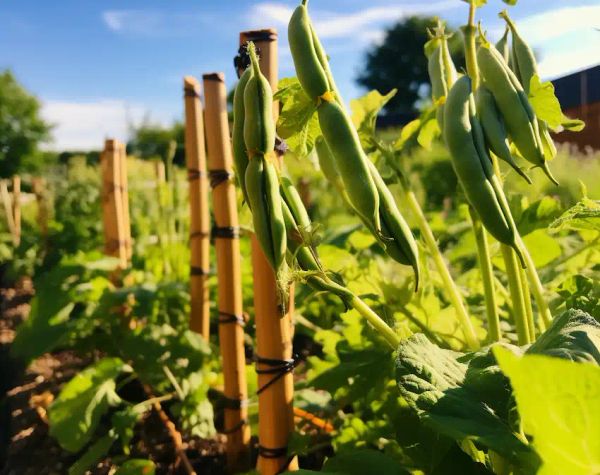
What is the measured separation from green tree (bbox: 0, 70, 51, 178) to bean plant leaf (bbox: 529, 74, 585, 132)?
3637 cm

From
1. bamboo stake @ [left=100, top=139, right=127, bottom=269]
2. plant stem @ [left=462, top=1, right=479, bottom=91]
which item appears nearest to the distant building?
bamboo stake @ [left=100, top=139, right=127, bottom=269]

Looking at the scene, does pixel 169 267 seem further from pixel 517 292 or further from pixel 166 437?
pixel 517 292

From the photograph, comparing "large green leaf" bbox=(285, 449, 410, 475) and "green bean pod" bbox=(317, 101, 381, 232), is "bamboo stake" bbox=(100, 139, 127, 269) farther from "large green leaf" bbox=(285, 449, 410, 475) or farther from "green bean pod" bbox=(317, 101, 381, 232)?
"green bean pod" bbox=(317, 101, 381, 232)

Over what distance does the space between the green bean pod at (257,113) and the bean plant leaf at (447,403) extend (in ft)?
1.08

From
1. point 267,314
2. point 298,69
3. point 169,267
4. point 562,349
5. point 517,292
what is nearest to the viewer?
point 562,349

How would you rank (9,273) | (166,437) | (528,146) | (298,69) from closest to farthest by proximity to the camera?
(298,69), (528,146), (166,437), (9,273)

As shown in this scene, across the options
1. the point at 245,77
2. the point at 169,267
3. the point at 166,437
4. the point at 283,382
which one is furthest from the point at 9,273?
the point at 245,77

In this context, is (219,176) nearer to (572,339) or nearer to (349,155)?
(349,155)

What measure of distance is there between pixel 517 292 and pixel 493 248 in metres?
0.34

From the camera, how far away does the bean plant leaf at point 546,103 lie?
36.4 inches

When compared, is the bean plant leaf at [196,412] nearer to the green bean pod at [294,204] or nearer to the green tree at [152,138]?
the green bean pod at [294,204]

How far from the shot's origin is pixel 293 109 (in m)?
0.85

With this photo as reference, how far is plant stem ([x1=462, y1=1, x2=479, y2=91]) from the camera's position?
3.01ft

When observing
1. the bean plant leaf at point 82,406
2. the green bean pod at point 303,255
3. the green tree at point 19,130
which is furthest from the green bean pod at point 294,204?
the green tree at point 19,130
